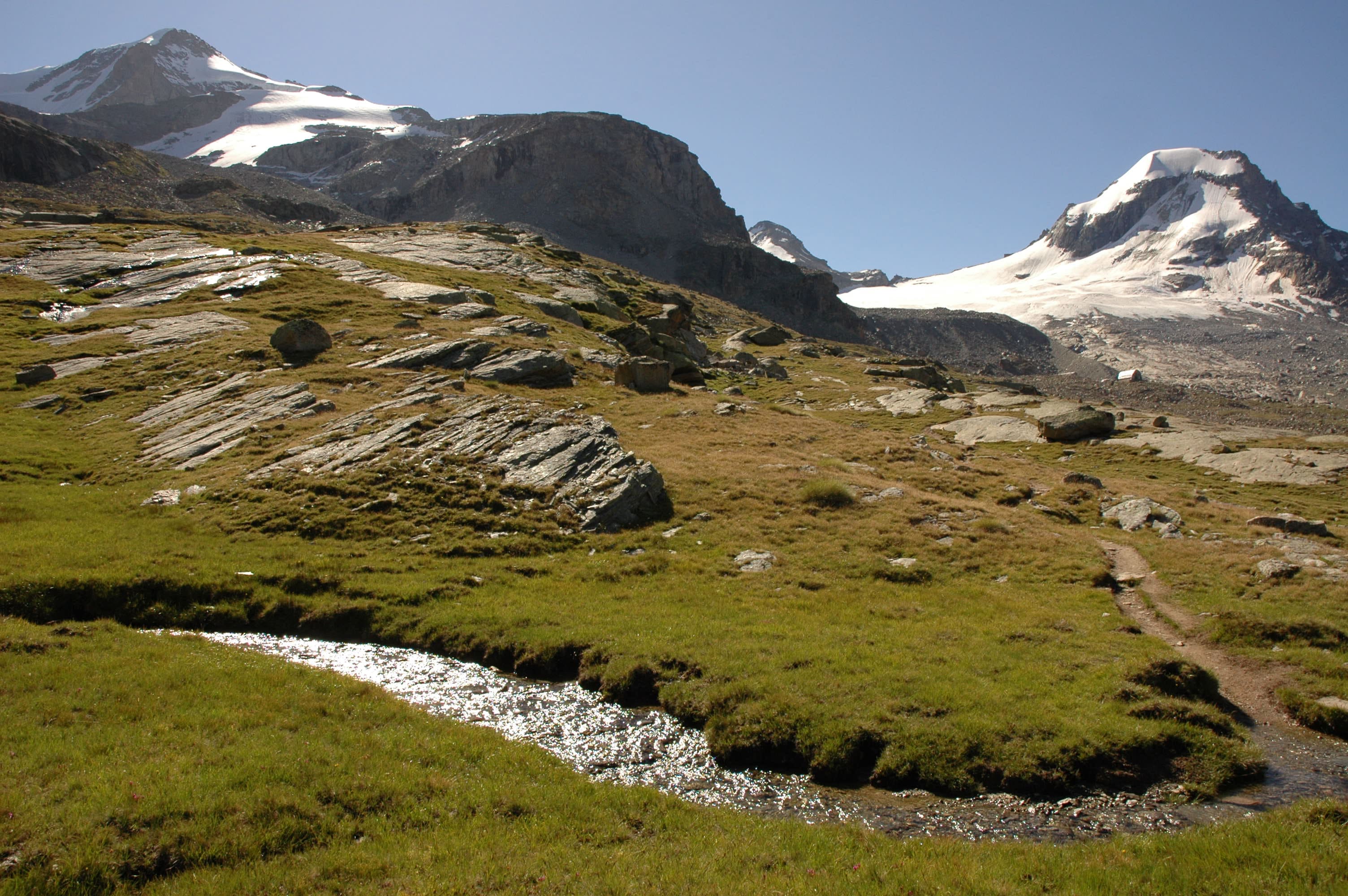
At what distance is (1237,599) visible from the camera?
74.8 feet

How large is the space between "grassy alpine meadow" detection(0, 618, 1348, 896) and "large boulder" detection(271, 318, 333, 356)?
39573mm

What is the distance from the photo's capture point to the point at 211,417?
39.2 meters

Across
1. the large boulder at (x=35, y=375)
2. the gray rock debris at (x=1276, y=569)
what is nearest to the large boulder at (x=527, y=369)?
the large boulder at (x=35, y=375)

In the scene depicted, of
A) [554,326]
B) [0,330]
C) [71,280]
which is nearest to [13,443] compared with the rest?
[0,330]

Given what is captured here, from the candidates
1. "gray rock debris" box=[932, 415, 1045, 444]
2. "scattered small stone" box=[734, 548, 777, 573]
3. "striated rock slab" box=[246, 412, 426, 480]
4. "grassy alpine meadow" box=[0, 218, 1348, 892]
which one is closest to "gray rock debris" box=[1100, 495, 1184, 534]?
"grassy alpine meadow" box=[0, 218, 1348, 892]

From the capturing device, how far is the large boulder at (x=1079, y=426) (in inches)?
2383

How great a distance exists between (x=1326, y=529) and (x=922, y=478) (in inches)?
684

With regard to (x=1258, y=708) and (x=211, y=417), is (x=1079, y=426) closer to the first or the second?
(x=1258, y=708)

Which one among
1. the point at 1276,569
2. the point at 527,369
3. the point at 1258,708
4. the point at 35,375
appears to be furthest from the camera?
the point at 527,369

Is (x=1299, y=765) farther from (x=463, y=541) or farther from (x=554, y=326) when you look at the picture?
(x=554, y=326)

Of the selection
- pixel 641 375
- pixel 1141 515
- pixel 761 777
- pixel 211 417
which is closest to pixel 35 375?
pixel 211 417

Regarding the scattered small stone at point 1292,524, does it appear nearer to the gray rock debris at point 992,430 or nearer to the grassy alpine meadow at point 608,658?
the grassy alpine meadow at point 608,658

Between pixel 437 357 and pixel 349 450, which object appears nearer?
pixel 349 450

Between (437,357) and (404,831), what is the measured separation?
42.4 meters
